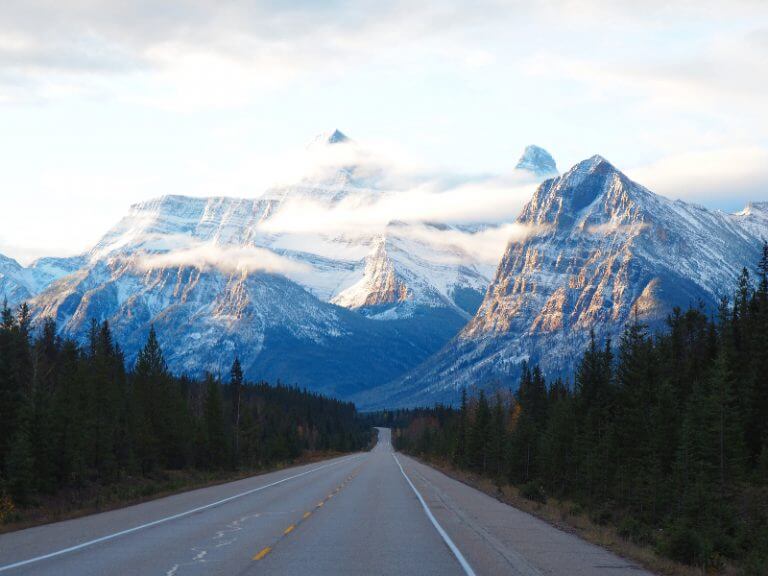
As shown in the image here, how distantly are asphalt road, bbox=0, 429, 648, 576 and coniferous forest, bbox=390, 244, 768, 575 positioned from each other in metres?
3.91

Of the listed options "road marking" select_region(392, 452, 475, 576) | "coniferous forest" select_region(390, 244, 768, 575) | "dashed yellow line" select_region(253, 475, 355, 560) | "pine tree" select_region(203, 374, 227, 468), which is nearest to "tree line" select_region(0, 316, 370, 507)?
"pine tree" select_region(203, 374, 227, 468)

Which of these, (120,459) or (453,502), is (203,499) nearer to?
(453,502)

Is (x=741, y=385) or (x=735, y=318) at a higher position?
(x=735, y=318)

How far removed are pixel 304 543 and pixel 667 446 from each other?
127 ft

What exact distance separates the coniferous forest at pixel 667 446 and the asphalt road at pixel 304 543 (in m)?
3.91

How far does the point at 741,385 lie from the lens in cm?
5891

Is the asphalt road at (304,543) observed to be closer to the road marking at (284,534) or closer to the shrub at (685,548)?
the road marking at (284,534)

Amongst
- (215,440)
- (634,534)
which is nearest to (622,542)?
(634,534)

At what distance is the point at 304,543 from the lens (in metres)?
19.7

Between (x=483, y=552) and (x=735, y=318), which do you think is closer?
(x=483, y=552)

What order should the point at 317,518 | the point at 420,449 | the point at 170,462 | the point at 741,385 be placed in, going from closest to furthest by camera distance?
1. the point at 317,518
2. the point at 741,385
3. the point at 170,462
4. the point at 420,449

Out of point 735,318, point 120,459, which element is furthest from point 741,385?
point 120,459

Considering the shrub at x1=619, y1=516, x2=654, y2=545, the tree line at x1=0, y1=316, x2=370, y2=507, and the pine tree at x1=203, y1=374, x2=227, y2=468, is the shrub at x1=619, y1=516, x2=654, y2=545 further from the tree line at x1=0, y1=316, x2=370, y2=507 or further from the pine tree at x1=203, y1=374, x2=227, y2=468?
the pine tree at x1=203, y1=374, x2=227, y2=468

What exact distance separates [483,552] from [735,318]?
67.6 metres
